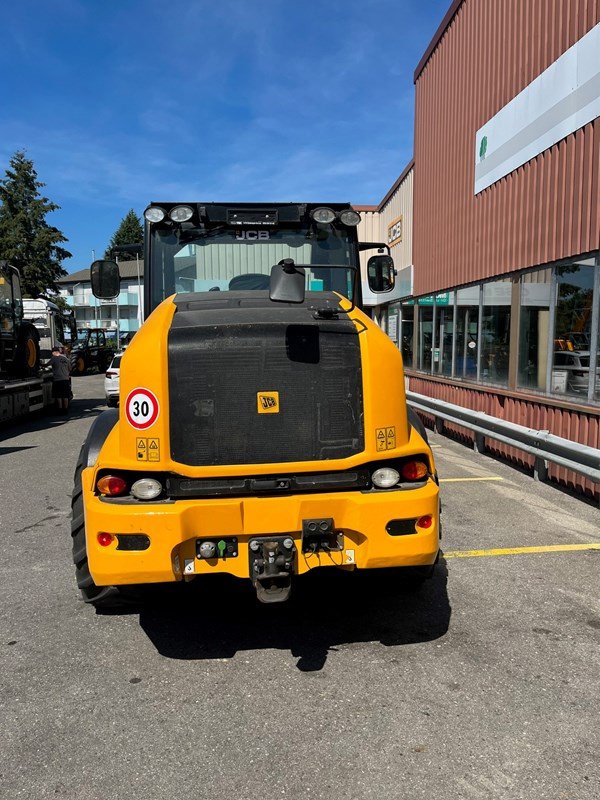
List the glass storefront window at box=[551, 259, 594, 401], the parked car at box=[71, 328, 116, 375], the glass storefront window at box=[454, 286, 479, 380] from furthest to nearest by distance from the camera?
the parked car at box=[71, 328, 116, 375]
the glass storefront window at box=[454, 286, 479, 380]
the glass storefront window at box=[551, 259, 594, 401]

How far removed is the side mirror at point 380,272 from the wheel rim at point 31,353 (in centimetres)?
1139

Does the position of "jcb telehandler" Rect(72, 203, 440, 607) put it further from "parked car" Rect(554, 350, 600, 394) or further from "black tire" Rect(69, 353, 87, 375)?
"black tire" Rect(69, 353, 87, 375)

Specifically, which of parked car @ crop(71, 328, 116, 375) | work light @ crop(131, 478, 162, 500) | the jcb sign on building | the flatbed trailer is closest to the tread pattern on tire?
work light @ crop(131, 478, 162, 500)

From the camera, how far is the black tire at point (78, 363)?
32.4 metres

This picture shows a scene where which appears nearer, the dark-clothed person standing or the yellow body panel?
the yellow body panel

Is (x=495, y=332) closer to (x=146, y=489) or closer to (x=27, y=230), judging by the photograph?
(x=146, y=489)

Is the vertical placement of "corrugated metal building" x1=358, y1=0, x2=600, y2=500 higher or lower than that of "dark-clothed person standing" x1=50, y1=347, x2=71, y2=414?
higher

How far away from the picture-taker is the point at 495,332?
10156 millimetres

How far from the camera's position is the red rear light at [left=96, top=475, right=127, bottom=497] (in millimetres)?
3164

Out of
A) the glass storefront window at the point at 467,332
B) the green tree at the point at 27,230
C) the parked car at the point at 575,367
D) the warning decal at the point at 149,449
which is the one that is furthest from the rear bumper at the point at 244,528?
the green tree at the point at 27,230

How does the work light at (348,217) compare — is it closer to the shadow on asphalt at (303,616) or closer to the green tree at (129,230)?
the shadow on asphalt at (303,616)

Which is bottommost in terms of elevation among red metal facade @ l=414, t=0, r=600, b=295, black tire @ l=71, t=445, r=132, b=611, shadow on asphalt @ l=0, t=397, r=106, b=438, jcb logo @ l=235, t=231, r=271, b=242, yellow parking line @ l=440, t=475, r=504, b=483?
shadow on asphalt @ l=0, t=397, r=106, b=438

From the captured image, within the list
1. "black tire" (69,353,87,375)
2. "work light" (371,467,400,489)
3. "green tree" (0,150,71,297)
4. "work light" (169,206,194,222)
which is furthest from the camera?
"green tree" (0,150,71,297)

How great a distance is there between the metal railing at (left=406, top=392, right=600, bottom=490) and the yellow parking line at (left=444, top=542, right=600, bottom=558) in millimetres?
1151
